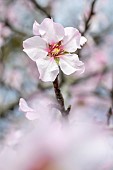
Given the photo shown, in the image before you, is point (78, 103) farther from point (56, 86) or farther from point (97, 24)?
point (56, 86)

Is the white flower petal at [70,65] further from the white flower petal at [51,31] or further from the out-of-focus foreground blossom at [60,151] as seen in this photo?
the out-of-focus foreground blossom at [60,151]

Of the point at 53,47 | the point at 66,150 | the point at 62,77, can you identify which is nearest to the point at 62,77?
the point at 62,77

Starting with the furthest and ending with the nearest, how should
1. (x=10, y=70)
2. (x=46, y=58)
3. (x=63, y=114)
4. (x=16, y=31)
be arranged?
(x=10, y=70)
(x=16, y=31)
(x=46, y=58)
(x=63, y=114)

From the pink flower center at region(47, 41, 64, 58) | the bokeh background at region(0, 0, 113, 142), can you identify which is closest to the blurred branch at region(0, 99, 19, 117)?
the bokeh background at region(0, 0, 113, 142)

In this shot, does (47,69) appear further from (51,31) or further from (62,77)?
(62,77)

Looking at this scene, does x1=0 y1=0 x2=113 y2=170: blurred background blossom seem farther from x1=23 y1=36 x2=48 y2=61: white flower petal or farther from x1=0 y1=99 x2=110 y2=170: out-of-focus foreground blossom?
x1=0 y1=99 x2=110 y2=170: out-of-focus foreground blossom

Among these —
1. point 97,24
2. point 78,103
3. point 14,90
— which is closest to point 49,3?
point 97,24
